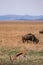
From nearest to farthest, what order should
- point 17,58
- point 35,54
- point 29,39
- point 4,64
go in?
point 4,64 < point 17,58 < point 35,54 < point 29,39

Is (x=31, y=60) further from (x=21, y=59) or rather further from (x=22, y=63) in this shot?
(x=22, y=63)

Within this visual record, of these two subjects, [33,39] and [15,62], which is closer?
[15,62]

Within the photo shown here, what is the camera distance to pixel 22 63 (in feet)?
39.0

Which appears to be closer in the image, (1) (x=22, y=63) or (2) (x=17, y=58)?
(1) (x=22, y=63)

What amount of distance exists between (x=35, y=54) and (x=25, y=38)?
8399 millimetres

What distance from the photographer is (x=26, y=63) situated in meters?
12.1

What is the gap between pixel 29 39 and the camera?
77.8 feet

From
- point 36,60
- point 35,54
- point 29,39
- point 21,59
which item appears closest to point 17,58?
point 21,59

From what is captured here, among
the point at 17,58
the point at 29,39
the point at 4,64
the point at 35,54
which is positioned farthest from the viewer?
the point at 29,39

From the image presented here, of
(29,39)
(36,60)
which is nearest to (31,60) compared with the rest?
(36,60)

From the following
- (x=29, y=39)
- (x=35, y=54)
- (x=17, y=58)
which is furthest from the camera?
(x=29, y=39)

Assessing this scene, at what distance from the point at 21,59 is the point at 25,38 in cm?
1090

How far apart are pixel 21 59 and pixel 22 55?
0.22 m

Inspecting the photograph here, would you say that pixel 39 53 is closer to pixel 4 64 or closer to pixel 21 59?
pixel 21 59
